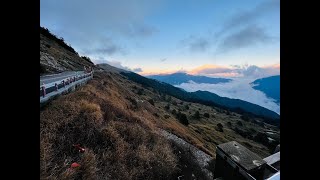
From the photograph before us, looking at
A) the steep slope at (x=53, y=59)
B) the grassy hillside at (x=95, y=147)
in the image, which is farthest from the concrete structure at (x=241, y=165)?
the steep slope at (x=53, y=59)

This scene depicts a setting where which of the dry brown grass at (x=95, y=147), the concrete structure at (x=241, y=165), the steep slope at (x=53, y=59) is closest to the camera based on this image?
→ the dry brown grass at (x=95, y=147)

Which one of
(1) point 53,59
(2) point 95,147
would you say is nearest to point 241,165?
(2) point 95,147

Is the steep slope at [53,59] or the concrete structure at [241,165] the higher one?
the steep slope at [53,59]

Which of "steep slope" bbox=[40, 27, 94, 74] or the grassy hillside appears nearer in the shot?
the grassy hillside

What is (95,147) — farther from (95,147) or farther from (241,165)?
(241,165)

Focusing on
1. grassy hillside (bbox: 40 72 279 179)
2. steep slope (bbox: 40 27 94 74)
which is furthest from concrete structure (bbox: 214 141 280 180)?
steep slope (bbox: 40 27 94 74)

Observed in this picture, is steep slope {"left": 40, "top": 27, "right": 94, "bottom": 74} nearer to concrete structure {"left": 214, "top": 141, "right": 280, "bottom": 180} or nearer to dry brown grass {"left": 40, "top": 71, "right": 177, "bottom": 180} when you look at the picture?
dry brown grass {"left": 40, "top": 71, "right": 177, "bottom": 180}

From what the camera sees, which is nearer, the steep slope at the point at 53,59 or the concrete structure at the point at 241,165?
the concrete structure at the point at 241,165

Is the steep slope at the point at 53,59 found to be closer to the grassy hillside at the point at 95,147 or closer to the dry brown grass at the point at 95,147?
the grassy hillside at the point at 95,147

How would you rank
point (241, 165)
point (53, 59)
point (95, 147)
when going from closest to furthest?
point (241, 165)
point (95, 147)
point (53, 59)

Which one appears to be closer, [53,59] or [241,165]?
[241,165]

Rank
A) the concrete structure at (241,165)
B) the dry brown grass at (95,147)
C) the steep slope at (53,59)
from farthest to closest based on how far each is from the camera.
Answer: the steep slope at (53,59) → the concrete structure at (241,165) → the dry brown grass at (95,147)
